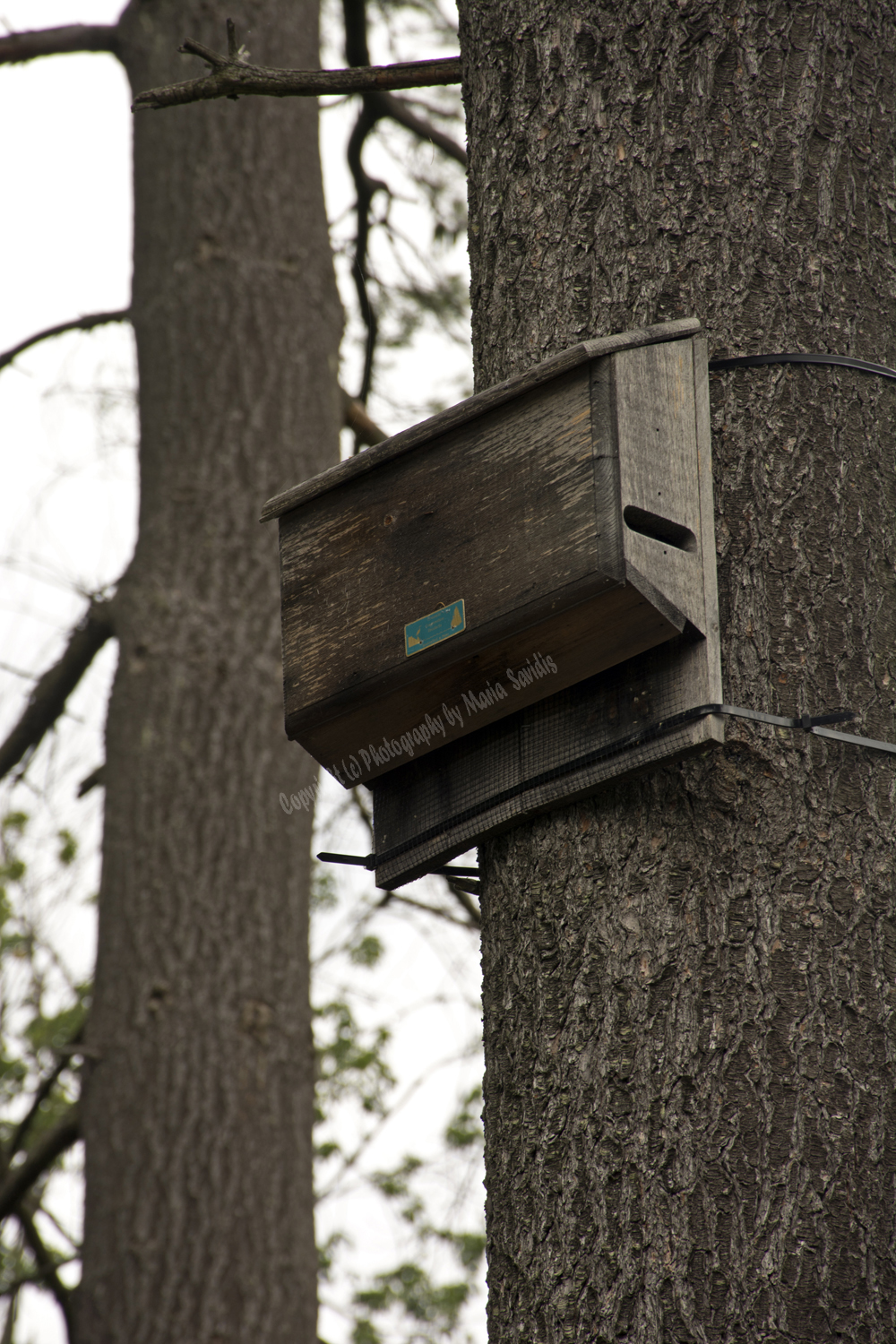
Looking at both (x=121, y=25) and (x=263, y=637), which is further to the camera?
(x=121, y=25)

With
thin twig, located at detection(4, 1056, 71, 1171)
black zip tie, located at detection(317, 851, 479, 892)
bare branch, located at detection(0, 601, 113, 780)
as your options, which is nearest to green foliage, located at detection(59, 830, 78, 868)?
bare branch, located at detection(0, 601, 113, 780)

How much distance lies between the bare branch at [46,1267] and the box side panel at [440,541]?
255 centimetres

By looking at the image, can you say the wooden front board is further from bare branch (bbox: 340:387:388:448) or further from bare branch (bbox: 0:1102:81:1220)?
bare branch (bbox: 340:387:388:448)

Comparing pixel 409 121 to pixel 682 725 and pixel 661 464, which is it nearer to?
pixel 661 464

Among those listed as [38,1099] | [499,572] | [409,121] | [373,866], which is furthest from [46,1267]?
[409,121]

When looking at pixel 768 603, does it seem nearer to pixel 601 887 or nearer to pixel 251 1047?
pixel 601 887

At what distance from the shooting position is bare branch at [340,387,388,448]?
5.00m

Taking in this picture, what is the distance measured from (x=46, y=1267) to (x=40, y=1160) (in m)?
0.30

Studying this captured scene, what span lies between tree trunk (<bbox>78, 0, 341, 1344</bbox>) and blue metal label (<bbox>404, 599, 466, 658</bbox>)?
7.85ft

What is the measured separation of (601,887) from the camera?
1.46 metres

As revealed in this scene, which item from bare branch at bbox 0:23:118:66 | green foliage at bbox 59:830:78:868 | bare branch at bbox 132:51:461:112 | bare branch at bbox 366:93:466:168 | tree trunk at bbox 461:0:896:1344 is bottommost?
tree trunk at bbox 461:0:896:1344

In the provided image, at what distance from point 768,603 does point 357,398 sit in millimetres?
4307

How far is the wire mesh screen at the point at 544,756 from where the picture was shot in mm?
1445

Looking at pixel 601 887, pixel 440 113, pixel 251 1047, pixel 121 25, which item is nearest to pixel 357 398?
pixel 440 113
